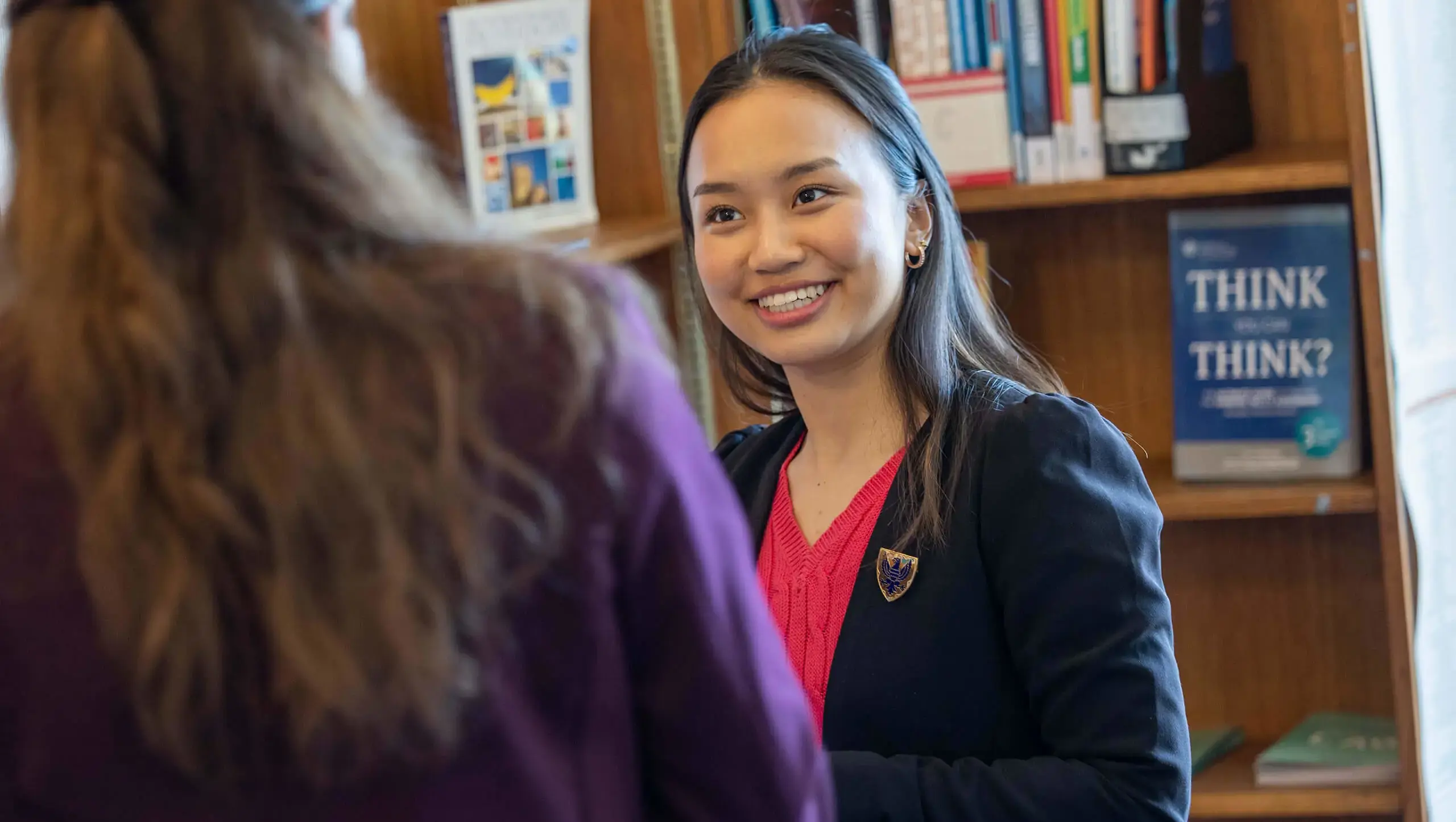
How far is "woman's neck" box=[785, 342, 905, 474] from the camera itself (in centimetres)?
Answer: 132

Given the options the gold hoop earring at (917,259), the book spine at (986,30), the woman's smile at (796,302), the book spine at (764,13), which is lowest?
the woman's smile at (796,302)

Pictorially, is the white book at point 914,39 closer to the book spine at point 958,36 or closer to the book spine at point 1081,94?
the book spine at point 958,36

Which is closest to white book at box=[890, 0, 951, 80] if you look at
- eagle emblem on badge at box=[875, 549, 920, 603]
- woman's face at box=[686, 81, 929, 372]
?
woman's face at box=[686, 81, 929, 372]

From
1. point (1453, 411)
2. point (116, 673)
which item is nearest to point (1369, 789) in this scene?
point (1453, 411)

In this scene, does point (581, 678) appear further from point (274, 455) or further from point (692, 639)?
point (274, 455)

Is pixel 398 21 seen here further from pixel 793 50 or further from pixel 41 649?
pixel 41 649

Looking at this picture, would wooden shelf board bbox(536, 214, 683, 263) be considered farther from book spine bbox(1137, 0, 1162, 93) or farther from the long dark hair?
book spine bbox(1137, 0, 1162, 93)

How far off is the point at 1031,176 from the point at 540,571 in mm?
1526

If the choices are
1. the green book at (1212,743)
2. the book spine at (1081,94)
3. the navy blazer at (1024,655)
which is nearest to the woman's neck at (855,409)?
the navy blazer at (1024,655)

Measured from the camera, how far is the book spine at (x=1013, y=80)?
6.57ft

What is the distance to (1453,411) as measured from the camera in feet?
6.22

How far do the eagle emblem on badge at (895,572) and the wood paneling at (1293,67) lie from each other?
4.10 ft

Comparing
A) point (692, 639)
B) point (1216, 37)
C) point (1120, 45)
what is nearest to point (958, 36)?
point (1120, 45)

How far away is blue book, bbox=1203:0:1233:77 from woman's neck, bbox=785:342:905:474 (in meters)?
0.96
